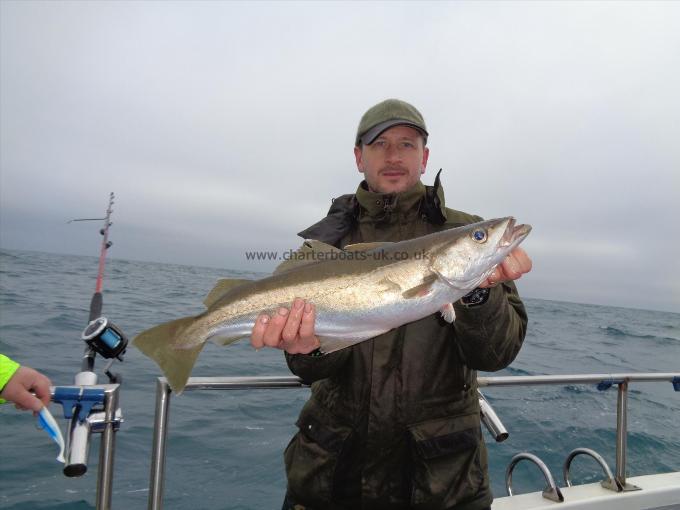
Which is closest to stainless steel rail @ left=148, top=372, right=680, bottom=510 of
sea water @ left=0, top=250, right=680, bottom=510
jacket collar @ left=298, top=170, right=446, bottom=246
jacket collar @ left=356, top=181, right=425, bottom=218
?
jacket collar @ left=298, top=170, right=446, bottom=246

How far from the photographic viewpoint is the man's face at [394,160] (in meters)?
3.83

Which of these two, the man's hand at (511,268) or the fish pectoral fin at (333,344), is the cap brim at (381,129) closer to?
the man's hand at (511,268)

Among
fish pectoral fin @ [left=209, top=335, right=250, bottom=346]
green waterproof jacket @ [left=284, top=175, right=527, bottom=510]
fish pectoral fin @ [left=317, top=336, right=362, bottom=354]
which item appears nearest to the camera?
green waterproof jacket @ [left=284, top=175, right=527, bottom=510]

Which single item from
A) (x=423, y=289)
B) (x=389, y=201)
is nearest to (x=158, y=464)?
(x=423, y=289)

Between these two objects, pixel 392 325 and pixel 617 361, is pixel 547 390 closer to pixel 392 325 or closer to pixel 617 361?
pixel 617 361

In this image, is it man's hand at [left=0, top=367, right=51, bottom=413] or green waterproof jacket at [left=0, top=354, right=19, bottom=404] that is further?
green waterproof jacket at [left=0, top=354, right=19, bottom=404]

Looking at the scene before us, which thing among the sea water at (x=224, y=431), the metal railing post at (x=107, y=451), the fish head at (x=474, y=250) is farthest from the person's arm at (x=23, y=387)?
the sea water at (x=224, y=431)

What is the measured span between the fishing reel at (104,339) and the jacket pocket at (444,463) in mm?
2426

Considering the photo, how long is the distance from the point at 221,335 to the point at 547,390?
12.3m

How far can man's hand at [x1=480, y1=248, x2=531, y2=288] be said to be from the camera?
3.16 meters

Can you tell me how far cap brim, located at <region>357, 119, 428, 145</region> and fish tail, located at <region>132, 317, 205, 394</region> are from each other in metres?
2.20

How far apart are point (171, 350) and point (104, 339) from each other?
1.76 feet

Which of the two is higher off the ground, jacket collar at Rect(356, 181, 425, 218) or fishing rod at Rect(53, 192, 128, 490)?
jacket collar at Rect(356, 181, 425, 218)

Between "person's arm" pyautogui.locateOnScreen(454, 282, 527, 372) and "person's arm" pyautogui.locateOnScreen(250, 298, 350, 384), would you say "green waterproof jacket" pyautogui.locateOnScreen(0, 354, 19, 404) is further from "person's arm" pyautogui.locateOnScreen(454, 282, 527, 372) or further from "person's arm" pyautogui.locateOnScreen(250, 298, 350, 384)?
"person's arm" pyautogui.locateOnScreen(454, 282, 527, 372)
